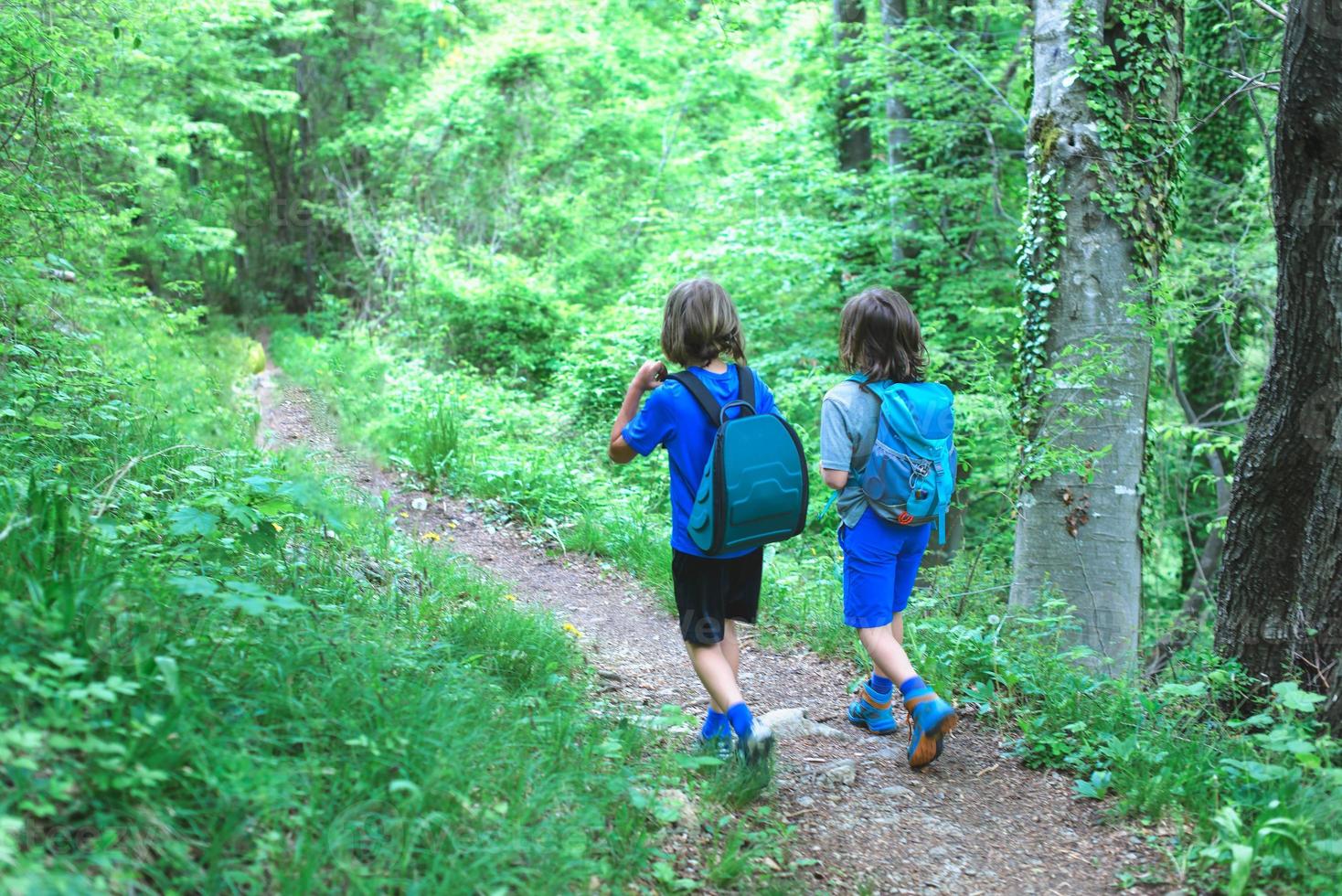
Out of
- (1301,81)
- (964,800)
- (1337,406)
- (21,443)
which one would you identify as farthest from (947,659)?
(21,443)

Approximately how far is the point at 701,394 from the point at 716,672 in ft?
3.49

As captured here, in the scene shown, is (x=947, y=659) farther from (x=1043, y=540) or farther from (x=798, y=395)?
(x=798, y=395)

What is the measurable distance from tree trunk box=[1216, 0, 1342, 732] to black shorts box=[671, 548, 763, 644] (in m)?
2.11

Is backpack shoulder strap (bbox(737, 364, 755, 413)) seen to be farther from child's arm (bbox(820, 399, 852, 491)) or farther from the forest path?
the forest path

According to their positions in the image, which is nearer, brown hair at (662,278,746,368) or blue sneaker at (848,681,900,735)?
brown hair at (662,278,746,368)

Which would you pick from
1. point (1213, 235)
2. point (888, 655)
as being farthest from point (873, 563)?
point (1213, 235)

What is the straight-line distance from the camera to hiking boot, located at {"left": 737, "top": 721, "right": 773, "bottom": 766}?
3.40 meters

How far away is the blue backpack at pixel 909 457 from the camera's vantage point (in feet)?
12.3

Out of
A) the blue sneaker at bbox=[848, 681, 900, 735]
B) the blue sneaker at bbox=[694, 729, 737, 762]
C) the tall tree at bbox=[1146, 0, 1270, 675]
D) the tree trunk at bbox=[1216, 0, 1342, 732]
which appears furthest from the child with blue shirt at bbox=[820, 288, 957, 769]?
the tall tree at bbox=[1146, 0, 1270, 675]

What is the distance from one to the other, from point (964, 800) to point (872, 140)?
36.9 ft

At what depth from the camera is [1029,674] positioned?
14.5 feet

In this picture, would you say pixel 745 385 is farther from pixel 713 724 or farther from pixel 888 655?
pixel 713 724

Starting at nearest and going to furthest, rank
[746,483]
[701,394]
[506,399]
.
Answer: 1. [746,483]
2. [701,394]
3. [506,399]

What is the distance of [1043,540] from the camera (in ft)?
17.8
